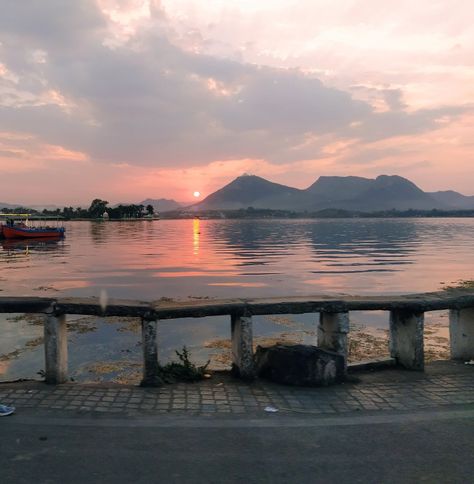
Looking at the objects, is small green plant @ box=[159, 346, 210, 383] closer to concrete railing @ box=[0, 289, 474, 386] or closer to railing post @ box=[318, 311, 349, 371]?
concrete railing @ box=[0, 289, 474, 386]

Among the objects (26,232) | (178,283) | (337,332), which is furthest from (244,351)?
(26,232)

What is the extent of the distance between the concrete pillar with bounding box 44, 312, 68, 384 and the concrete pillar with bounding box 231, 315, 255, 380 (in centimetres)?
254

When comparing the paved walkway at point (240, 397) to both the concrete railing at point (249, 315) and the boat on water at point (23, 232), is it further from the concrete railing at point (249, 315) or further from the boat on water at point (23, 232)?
the boat on water at point (23, 232)

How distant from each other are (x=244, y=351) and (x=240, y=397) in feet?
2.94

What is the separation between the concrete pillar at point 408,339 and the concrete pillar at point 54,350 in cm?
525

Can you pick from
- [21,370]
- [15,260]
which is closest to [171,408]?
[21,370]

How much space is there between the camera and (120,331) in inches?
610

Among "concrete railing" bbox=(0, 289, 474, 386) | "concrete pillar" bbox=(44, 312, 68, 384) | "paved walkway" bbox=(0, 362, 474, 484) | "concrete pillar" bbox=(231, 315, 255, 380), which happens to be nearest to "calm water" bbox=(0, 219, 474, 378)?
"concrete pillar" bbox=(44, 312, 68, 384)

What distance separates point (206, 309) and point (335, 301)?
79.7 inches

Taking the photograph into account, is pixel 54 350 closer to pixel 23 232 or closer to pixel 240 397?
pixel 240 397

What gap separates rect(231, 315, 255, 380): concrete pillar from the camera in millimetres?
7258

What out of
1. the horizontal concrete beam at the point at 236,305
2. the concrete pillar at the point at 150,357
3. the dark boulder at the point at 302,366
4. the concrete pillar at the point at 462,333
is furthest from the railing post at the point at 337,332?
the concrete pillar at the point at 150,357

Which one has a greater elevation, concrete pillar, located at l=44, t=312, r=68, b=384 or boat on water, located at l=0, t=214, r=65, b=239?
boat on water, located at l=0, t=214, r=65, b=239

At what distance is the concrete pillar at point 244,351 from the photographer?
7.26 meters
